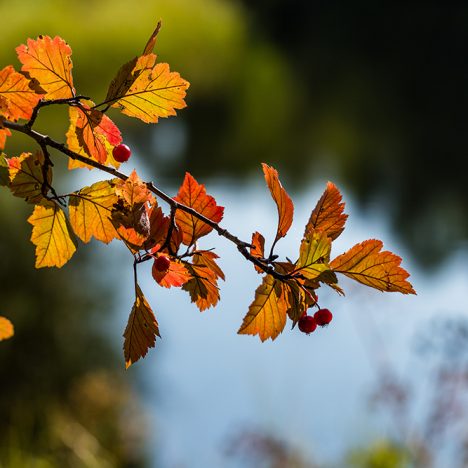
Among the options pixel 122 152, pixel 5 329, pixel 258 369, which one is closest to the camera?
pixel 5 329

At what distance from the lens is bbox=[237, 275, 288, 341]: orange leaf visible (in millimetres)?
511

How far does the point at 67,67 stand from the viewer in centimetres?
54

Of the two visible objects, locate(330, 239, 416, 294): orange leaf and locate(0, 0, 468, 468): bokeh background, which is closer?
locate(330, 239, 416, 294): orange leaf

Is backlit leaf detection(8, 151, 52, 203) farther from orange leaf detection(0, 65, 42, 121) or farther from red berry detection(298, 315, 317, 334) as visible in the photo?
red berry detection(298, 315, 317, 334)

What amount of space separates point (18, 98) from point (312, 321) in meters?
0.23

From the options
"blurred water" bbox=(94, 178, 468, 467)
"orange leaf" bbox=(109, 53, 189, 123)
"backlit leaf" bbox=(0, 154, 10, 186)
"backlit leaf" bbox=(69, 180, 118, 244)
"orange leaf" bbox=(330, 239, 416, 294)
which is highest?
"blurred water" bbox=(94, 178, 468, 467)

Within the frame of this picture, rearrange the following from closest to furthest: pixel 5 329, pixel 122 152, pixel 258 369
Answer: pixel 5 329
pixel 122 152
pixel 258 369

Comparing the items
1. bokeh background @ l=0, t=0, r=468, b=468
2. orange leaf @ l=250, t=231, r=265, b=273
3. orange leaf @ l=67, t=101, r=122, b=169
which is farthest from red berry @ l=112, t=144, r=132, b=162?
bokeh background @ l=0, t=0, r=468, b=468

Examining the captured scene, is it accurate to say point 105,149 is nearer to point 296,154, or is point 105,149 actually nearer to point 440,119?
point 296,154

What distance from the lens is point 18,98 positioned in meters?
0.52

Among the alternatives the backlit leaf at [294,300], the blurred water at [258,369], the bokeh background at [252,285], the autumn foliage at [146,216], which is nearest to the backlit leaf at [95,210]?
the autumn foliage at [146,216]

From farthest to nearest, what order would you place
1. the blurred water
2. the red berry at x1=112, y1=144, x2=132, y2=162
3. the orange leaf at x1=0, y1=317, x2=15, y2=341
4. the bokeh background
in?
the blurred water < the bokeh background < the red berry at x1=112, y1=144, x2=132, y2=162 < the orange leaf at x1=0, y1=317, x2=15, y2=341

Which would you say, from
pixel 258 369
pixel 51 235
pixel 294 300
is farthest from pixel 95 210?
pixel 258 369

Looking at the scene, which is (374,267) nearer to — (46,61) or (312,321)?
(312,321)
